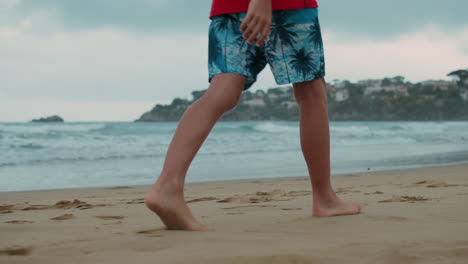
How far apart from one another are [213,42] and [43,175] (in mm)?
5452

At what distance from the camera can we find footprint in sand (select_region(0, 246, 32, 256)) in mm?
1943

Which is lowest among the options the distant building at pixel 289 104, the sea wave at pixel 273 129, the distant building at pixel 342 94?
the sea wave at pixel 273 129

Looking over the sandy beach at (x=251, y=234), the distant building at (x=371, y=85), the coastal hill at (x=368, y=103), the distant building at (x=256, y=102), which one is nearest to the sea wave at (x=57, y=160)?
the sandy beach at (x=251, y=234)

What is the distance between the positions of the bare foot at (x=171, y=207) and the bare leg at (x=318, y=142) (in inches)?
25.4

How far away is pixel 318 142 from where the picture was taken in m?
2.71

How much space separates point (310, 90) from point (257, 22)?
50 centimetres

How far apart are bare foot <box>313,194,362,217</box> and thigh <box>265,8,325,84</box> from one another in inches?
23.6

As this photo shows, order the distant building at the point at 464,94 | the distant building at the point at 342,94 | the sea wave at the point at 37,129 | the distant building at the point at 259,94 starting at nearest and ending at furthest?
the sea wave at the point at 37,129
the distant building at the point at 259,94
the distant building at the point at 464,94
the distant building at the point at 342,94

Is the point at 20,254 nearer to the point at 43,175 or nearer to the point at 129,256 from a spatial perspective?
the point at 129,256

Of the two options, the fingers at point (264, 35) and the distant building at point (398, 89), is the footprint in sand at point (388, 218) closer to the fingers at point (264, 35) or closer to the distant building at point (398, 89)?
the fingers at point (264, 35)

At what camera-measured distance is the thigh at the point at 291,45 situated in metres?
2.48

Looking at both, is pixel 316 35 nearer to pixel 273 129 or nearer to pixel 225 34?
pixel 225 34

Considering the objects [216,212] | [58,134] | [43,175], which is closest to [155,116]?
[58,134]

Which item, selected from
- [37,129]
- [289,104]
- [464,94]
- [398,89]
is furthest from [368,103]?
[37,129]
